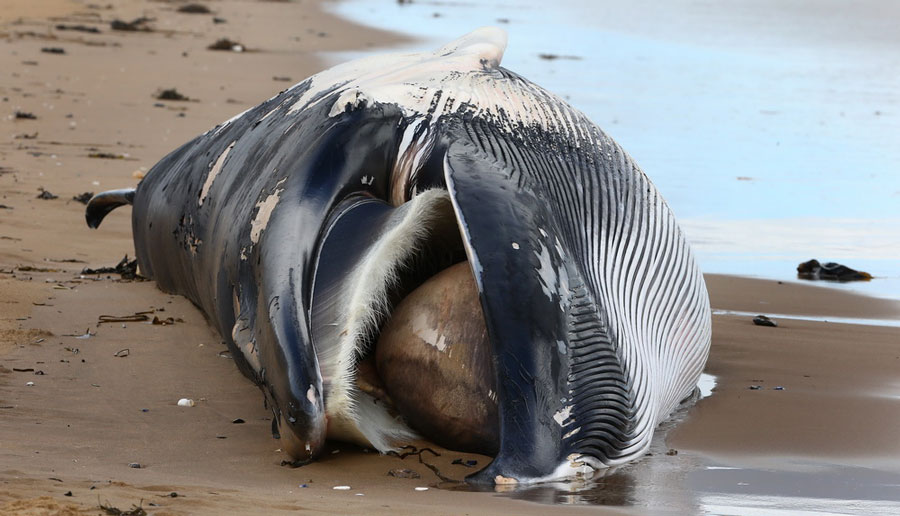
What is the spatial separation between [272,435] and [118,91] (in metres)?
10.5

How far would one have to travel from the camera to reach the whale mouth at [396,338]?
4.11m

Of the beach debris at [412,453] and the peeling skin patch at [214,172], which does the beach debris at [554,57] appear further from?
the beach debris at [412,453]

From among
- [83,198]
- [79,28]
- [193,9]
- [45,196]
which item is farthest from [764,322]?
[193,9]

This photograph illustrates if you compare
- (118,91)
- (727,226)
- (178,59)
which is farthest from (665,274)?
(178,59)

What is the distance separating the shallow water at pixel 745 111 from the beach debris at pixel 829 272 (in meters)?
0.10

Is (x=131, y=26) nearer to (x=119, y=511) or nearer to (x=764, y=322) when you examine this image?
(x=764, y=322)

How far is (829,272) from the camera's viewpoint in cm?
787

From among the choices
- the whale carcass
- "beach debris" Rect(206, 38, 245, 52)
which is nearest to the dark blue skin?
the whale carcass

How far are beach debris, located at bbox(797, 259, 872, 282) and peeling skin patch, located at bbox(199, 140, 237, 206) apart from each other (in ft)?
12.9

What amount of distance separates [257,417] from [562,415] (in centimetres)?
124

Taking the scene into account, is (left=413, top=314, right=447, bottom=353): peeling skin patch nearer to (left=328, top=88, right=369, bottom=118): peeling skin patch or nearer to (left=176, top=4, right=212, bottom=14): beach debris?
(left=328, top=88, right=369, bottom=118): peeling skin patch

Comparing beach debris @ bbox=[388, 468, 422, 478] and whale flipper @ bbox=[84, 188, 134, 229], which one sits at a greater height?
whale flipper @ bbox=[84, 188, 134, 229]

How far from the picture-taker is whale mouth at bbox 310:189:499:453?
13.5ft

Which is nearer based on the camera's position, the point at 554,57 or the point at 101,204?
the point at 101,204
